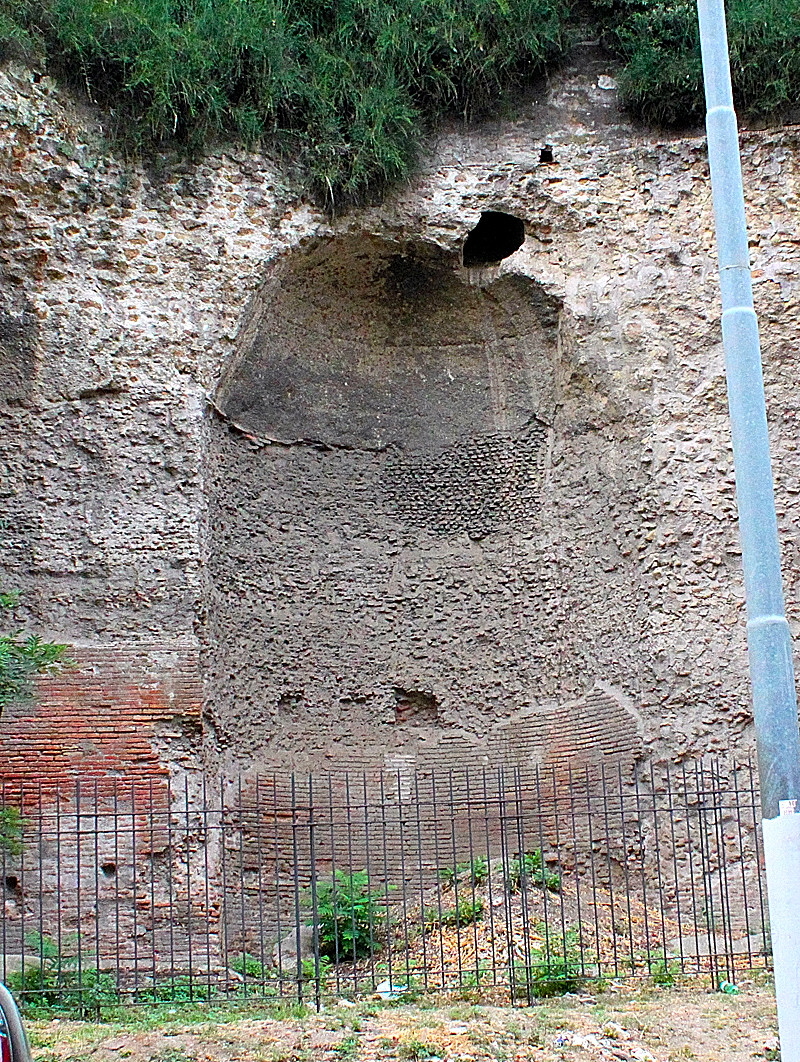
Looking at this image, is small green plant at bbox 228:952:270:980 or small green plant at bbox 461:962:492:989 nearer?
small green plant at bbox 461:962:492:989

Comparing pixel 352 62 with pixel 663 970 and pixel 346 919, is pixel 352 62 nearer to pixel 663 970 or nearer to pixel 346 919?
pixel 346 919

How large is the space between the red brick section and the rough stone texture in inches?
8.2

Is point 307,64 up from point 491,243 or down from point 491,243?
up

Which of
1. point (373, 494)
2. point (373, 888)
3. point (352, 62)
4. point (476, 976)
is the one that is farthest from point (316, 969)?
point (352, 62)

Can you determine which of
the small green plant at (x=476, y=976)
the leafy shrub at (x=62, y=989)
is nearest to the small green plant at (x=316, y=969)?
the small green plant at (x=476, y=976)

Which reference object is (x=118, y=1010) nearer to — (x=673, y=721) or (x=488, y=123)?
Answer: (x=673, y=721)

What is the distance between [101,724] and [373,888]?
9.31ft

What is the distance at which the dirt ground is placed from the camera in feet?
20.1

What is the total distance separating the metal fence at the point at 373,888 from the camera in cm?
800

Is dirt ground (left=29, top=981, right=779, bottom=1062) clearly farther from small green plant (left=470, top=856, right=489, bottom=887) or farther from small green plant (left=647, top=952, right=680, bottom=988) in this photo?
small green plant (left=470, top=856, right=489, bottom=887)

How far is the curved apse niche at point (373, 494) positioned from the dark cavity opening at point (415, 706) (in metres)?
0.04

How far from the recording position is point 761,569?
15.1ft

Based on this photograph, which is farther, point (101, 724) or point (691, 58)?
point (691, 58)

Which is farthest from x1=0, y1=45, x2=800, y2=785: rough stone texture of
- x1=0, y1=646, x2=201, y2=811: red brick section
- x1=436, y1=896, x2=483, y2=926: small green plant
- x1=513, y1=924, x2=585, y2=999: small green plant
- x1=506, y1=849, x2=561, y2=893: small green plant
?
x1=513, y1=924, x2=585, y2=999: small green plant
